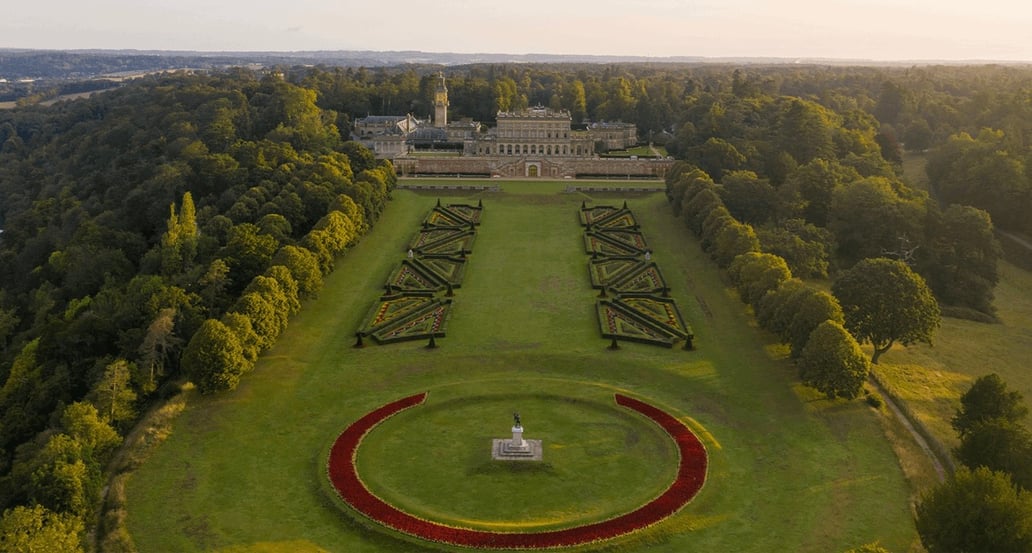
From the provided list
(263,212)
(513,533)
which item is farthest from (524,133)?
(513,533)

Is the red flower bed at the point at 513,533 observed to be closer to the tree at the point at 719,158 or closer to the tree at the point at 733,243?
the tree at the point at 733,243

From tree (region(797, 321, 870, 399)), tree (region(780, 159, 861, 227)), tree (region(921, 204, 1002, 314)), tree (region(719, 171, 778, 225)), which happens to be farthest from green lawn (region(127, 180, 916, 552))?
tree (region(780, 159, 861, 227))

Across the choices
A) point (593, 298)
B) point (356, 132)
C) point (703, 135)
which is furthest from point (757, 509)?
point (356, 132)

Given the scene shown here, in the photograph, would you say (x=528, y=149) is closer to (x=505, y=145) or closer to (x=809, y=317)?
(x=505, y=145)

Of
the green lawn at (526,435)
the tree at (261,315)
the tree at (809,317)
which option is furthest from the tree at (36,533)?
the tree at (809,317)

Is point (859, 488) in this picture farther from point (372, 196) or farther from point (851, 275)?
point (372, 196)
